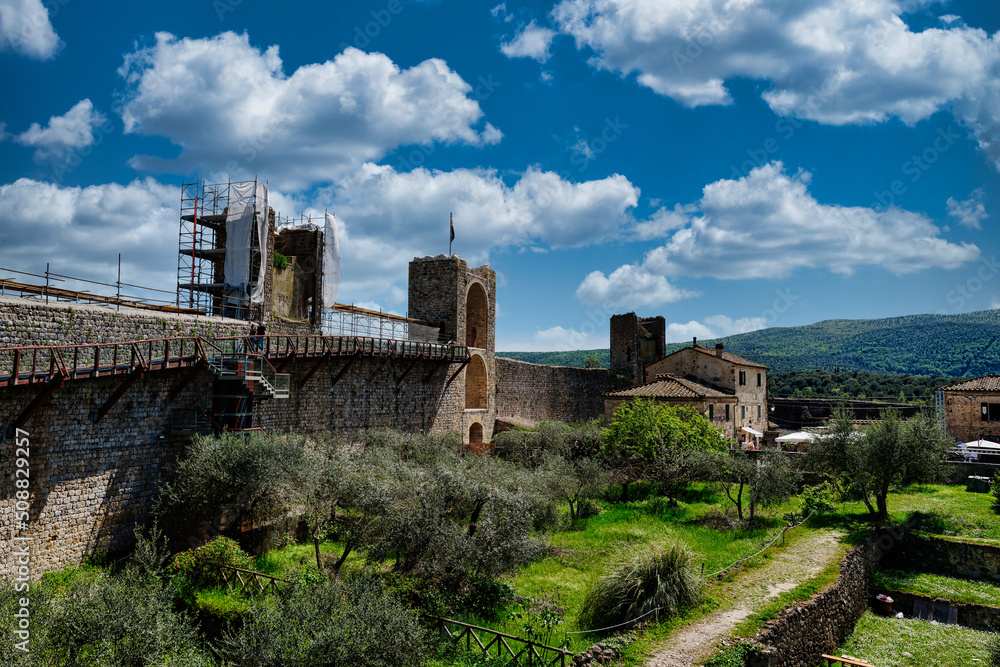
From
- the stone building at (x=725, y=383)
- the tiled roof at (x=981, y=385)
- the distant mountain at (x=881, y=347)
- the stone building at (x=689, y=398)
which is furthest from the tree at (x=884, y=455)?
the distant mountain at (x=881, y=347)

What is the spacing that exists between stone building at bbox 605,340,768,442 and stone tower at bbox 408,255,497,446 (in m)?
6.25

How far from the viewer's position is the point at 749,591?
40.3 feet

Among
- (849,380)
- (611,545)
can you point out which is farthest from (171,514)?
(849,380)

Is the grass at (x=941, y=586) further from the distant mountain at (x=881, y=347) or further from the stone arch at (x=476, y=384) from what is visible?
the distant mountain at (x=881, y=347)

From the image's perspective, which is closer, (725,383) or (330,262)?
(330,262)

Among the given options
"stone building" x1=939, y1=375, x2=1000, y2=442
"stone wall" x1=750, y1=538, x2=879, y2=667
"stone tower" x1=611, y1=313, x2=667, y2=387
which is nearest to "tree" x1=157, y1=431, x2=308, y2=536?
"stone wall" x1=750, y1=538, x2=879, y2=667

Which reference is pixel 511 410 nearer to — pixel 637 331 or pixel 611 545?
pixel 637 331

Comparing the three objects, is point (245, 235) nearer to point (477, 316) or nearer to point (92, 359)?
point (92, 359)

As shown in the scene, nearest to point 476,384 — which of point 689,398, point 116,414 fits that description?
point 689,398

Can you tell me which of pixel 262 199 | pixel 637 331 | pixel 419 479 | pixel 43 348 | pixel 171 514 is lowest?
pixel 171 514

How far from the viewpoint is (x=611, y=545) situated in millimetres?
16641

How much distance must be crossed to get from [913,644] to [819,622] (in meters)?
2.78

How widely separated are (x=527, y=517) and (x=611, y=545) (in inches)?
187

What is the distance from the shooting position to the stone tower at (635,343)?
4166cm
